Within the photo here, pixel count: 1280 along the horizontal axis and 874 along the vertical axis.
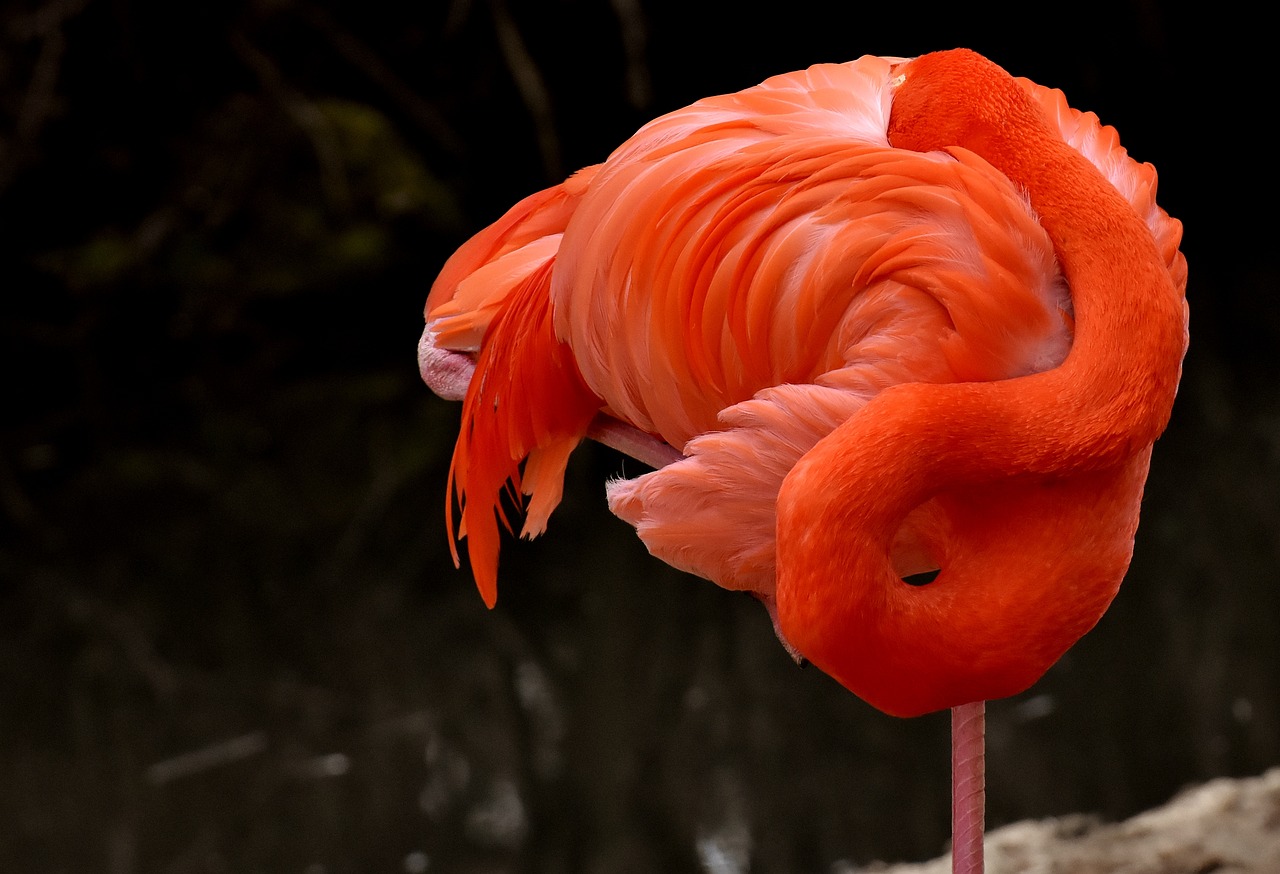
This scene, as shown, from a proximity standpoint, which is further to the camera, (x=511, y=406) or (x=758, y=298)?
(x=511, y=406)

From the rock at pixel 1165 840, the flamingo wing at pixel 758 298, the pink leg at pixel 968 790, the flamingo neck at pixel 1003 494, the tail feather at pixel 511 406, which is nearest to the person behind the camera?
the flamingo neck at pixel 1003 494

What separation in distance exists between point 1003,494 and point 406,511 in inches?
78.1

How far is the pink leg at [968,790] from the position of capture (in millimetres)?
1521

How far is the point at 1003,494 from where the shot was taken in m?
1.30

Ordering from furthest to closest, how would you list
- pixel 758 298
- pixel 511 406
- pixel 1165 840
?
pixel 1165 840
pixel 511 406
pixel 758 298

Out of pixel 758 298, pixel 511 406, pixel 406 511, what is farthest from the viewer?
pixel 406 511

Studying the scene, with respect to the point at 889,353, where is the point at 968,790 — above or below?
below

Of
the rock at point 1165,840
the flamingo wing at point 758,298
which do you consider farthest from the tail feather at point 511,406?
the rock at point 1165,840

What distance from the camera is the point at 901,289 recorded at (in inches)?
52.0

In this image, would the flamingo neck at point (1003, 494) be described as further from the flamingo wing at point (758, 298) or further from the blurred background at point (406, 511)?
the blurred background at point (406, 511)

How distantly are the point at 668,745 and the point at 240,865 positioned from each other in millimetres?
701

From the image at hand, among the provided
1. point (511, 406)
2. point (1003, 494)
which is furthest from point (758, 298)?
point (511, 406)

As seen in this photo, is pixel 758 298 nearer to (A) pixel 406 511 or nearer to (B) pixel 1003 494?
(B) pixel 1003 494

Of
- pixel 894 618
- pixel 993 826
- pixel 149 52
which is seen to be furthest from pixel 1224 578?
pixel 149 52
